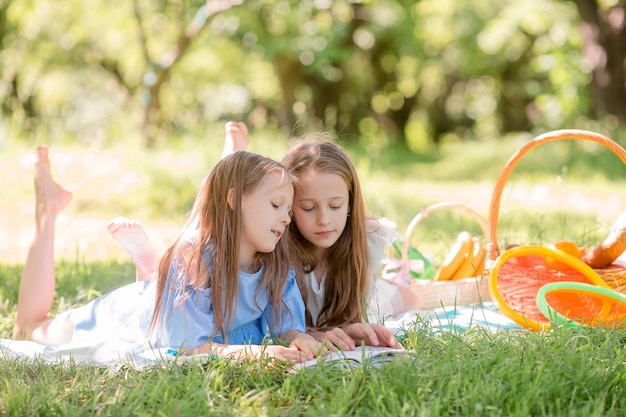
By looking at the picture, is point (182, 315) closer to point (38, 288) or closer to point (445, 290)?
point (38, 288)

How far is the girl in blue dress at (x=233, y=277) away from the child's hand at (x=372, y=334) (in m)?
0.18

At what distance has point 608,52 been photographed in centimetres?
1109

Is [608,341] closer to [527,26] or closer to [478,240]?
[478,240]

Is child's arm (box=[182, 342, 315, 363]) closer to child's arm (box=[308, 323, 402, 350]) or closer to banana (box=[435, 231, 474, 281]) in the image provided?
child's arm (box=[308, 323, 402, 350])

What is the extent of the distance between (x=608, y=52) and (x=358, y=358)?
9802 mm

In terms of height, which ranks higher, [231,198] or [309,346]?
[231,198]

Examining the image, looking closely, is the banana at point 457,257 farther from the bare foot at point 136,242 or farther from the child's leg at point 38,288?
the child's leg at point 38,288

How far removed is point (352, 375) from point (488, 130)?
21422mm

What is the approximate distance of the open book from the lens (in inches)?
97.8

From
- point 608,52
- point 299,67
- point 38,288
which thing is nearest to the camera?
point 38,288

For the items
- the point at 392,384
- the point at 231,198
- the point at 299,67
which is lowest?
the point at 392,384

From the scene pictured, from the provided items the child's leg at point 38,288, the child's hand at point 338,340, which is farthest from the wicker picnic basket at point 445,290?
the child's leg at point 38,288

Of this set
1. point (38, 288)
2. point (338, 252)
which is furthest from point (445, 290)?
point (38, 288)

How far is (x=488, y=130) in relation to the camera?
75.6 ft
